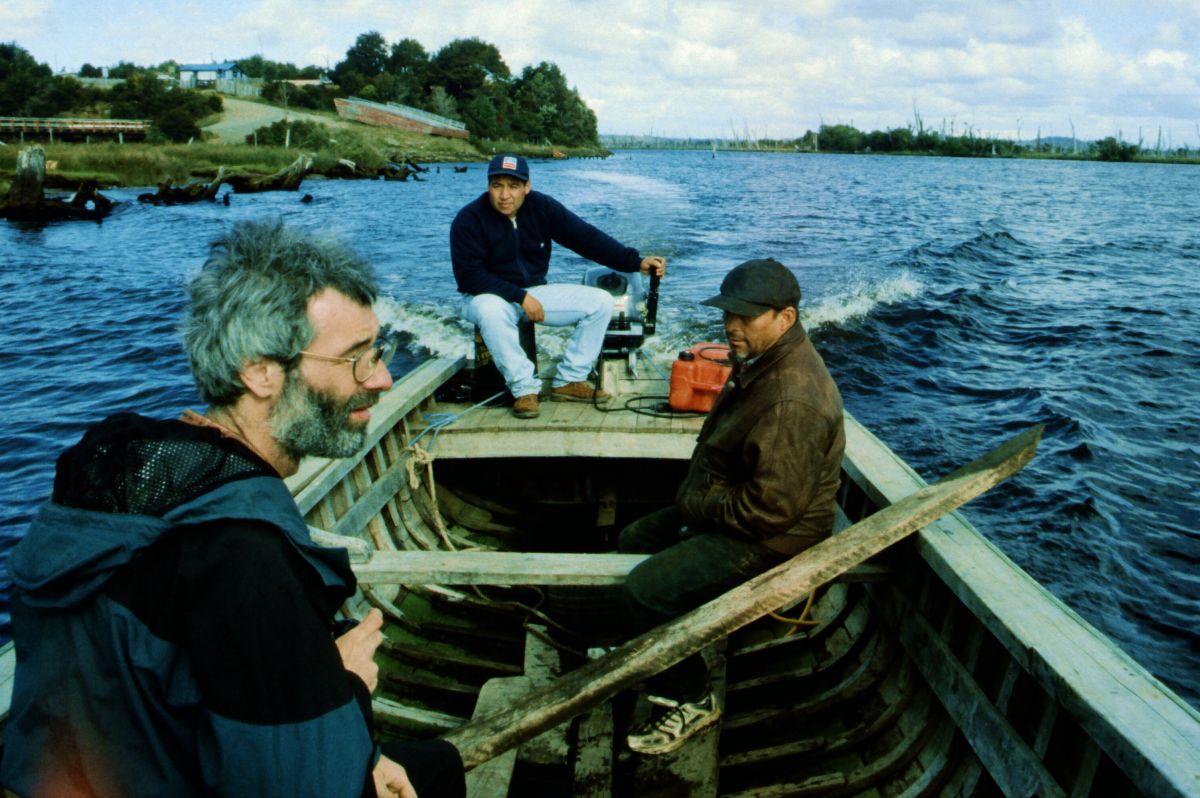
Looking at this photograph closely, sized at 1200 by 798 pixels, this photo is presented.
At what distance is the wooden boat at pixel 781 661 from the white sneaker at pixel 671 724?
0.06 m

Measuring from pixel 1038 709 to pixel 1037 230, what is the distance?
94.6 feet

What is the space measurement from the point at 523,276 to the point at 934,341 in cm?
941

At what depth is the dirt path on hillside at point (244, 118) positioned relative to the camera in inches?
2411

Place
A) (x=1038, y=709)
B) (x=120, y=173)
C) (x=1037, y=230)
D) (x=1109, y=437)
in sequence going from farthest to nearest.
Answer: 1. (x=120, y=173)
2. (x=1037, y=230)
3. (x=1109, y=437)
4. (x=1038, y=709)

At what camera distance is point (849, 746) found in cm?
317

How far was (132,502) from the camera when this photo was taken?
129cm

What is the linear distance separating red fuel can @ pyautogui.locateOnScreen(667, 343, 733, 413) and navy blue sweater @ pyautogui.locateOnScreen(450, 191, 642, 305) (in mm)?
976

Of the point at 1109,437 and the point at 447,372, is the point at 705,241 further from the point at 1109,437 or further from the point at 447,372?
the point at 447,372

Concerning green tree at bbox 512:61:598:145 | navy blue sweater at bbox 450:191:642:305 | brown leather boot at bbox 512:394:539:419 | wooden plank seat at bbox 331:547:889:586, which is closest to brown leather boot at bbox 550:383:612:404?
brown leather boot at bbox 512:394:539:419

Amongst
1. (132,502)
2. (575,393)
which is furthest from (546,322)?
(132,502)

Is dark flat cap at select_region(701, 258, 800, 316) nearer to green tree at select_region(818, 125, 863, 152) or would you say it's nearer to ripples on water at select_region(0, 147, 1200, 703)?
ripples on water at select_region(0, 147, 1200, 703)

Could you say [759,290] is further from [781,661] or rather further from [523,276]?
[523,276]

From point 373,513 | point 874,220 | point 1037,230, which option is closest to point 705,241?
point 874,220

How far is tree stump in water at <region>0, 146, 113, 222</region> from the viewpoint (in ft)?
86.5
